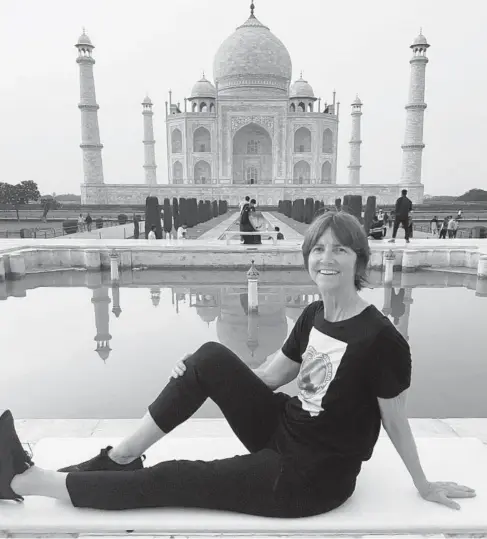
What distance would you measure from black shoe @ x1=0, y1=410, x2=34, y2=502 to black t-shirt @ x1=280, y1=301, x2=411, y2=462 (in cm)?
72

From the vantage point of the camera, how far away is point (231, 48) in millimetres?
35375

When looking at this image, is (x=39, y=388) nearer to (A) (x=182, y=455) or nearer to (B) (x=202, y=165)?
(A) (x=182, y=455)

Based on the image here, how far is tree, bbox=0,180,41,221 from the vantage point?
24188 mm

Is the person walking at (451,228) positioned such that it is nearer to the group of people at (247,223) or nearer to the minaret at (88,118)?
the group of people at (247,223)

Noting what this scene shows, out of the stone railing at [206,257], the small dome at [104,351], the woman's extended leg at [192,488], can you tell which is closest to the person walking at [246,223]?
the stone railing at [206,257]

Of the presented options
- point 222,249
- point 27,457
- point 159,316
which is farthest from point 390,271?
point 27,457

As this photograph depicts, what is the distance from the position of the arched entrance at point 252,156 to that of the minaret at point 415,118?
10646mm

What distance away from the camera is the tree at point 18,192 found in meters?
24.2

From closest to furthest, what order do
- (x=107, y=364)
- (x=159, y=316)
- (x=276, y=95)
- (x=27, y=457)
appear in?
(x=27, y=457)
(x=107, y=364)
(x=159, y=316)
(x=276, y=95)

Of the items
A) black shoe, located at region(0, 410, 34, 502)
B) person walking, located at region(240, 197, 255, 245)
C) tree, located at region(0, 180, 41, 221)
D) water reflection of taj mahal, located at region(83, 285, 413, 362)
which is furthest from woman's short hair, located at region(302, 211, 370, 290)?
tree, located at region(0, 180, 41, 221)

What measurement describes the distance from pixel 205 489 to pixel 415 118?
30005 millimetres

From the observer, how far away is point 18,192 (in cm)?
2442

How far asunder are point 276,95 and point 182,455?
35.7 m

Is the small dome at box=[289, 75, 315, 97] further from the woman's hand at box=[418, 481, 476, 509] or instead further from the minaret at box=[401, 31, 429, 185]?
the woman's hand at box=[418, 481, 476, 509]
